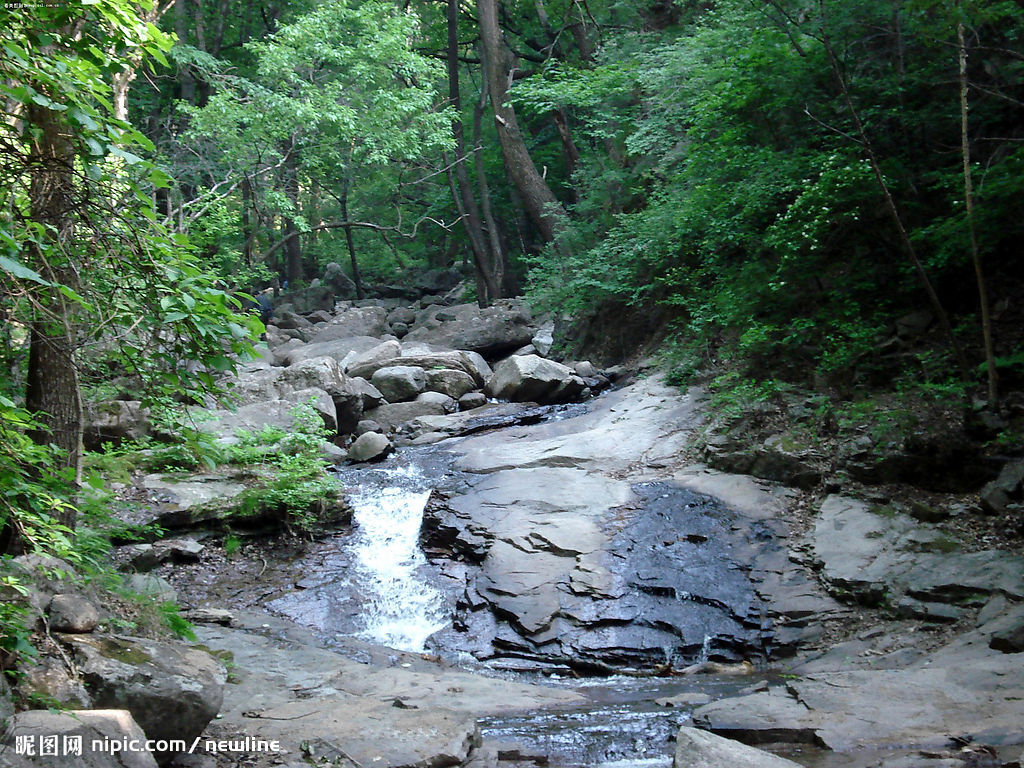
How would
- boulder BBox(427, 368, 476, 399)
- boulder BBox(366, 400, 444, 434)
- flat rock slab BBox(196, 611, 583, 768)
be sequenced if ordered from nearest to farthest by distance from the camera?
1. flat rock slab BBox(196, 611, 583, 768)
2. boulder BBox(366, 400, 444, 434)
3. boulder BBox(427, 368, 476, 399)

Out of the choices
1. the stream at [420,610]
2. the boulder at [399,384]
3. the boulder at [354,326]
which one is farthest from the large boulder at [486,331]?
the stream at [420,610]

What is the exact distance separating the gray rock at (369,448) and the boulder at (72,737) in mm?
8451

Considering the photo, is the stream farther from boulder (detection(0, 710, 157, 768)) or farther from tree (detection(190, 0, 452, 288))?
tree (detection(190, 0, 452, 288))

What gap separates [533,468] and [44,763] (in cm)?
733

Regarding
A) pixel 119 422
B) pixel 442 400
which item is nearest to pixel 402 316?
pixel 442 400

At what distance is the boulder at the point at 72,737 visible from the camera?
296 cm

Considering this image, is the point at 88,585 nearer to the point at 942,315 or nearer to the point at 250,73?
the point at 942,315

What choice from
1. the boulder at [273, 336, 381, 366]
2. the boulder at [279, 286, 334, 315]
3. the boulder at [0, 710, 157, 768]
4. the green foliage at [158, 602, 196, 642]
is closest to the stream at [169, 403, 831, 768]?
the green foliage at [158, 602, 196, 642]

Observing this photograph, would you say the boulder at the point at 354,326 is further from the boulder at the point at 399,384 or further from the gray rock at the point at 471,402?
the gray rock at the point at 471,402

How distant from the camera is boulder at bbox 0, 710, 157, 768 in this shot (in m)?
2.96

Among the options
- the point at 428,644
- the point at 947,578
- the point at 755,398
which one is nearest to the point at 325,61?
the point at 755,398

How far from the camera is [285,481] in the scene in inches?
355

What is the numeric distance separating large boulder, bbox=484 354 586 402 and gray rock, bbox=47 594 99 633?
410 inches

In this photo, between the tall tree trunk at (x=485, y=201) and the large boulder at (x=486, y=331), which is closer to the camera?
the large boulder at (x=486, y=331)
